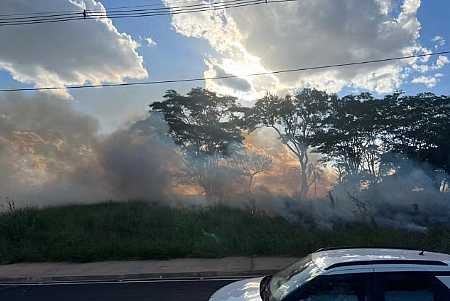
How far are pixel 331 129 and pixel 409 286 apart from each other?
2164 cm

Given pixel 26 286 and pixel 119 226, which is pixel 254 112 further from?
pixel 26 286

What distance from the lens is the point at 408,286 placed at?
338 centimetres

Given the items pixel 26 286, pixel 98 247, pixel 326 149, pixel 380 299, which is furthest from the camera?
pixel 326 149

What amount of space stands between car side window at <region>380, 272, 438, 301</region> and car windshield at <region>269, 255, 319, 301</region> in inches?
22.2

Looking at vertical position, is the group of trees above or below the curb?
above

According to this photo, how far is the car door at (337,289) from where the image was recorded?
341cm

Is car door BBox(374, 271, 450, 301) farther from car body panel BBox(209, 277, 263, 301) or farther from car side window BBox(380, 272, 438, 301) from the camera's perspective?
car body panel BBox(209, 277, 263, 301)

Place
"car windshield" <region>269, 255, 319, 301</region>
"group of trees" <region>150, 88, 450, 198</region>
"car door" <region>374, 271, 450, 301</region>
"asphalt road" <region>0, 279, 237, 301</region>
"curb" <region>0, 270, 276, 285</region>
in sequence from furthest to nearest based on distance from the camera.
Answer: "group of trees" <region>150, 88, 450, 198</region>
"curb" <region>0, 270, 276, 285</region>
"asphalt road" <region>0, 279, 237, 301</region>
"car windshield" <region>269, 255, 319, 301</region>
"car door" <region>374, 271, 450, 301</region>

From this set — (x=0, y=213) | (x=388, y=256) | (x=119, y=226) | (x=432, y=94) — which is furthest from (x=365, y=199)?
(x=388, y=256)

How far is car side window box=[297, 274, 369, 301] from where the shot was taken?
3.41 meters

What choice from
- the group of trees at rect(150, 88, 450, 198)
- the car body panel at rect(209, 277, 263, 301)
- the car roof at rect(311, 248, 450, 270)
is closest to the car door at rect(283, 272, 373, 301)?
the car roof at rect(311, 248, 450, 270)

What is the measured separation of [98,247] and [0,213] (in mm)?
6119

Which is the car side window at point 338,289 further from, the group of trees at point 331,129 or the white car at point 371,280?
the group of trees at point 331,129

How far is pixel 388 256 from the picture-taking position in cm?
381
